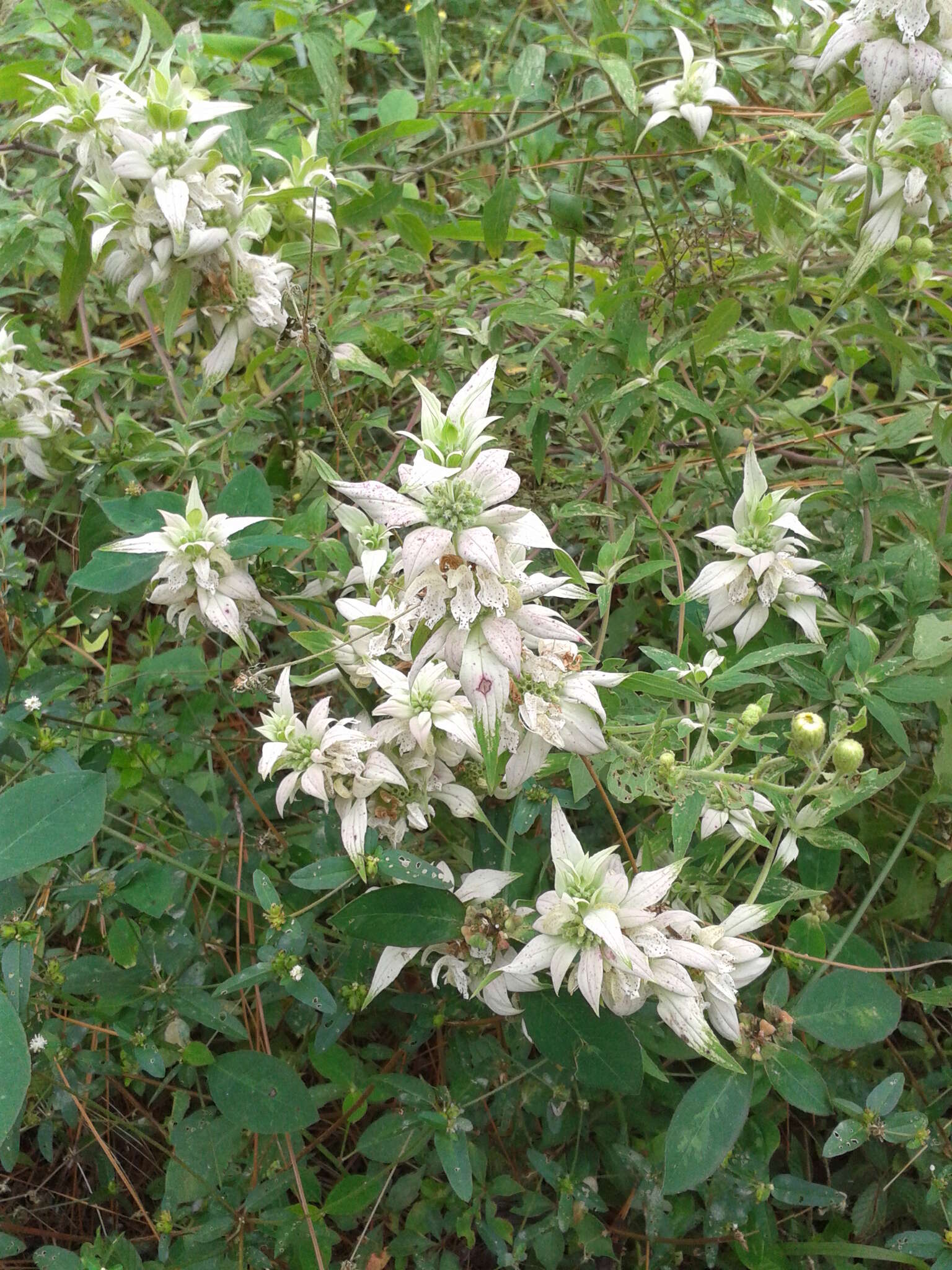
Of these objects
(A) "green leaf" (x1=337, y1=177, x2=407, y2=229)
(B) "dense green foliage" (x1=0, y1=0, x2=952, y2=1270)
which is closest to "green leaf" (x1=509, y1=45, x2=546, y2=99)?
(B) "dense green foliage" (x1=0, y1=0, x2=952, y2=1270)

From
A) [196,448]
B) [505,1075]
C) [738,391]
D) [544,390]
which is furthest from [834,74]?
[505,1075]

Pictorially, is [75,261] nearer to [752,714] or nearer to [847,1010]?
[752,714]

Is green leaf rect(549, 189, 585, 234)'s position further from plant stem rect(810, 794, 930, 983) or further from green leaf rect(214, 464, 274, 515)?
plant stem rect(810, 794, 930, 983)

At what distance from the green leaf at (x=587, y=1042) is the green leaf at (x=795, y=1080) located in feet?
0.65

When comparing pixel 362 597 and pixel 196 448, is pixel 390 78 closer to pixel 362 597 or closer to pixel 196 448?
pixel 196 448

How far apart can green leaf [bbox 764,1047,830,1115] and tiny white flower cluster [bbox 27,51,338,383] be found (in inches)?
59.1

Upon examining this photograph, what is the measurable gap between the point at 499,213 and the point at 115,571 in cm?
108

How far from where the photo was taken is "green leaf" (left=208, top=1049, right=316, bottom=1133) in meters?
1.41

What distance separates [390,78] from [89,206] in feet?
6.62

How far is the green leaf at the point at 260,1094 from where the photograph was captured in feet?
4.63

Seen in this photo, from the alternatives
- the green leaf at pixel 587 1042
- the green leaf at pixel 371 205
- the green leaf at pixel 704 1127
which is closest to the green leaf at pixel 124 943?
the green leaf at pixel 587 1042

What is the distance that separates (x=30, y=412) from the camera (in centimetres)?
186

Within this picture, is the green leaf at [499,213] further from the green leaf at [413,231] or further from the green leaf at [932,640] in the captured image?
the green leaf at [932,640]

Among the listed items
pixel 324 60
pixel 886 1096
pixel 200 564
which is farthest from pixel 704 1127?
pixel 324 60
